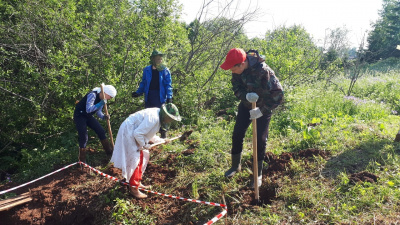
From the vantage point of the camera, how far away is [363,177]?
122 inches

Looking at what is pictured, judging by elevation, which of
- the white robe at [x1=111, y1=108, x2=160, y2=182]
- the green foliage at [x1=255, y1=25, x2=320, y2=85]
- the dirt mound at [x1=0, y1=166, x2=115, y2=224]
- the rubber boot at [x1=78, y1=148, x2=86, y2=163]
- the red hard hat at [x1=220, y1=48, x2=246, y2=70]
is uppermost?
the green foliage at [x1=255, y1=25, x2=320, y2=85]

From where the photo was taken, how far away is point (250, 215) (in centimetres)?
290

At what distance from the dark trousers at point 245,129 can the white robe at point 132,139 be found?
44.2 inches

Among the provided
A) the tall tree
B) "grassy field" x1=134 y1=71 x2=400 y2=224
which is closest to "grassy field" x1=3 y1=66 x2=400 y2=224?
"grassy field" x1=134 y1=71 x2=400 y2=224


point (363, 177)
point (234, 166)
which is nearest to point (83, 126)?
point (234, 166)

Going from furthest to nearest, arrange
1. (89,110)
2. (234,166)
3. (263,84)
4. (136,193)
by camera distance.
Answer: (89,110), (234,166), (136,193), (263,84)

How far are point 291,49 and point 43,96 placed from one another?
6112 millimetres

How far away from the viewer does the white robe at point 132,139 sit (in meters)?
3.05

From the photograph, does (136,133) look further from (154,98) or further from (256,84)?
(154,98)

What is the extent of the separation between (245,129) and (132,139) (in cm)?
154

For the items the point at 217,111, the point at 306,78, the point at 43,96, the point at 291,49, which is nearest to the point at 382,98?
the point at 306,78

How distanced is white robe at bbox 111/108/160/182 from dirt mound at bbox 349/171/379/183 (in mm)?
2590

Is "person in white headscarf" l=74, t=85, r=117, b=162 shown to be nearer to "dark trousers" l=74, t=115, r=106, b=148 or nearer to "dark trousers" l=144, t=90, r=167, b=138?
"dark trousers" l=74, t=115, r=106, b=148

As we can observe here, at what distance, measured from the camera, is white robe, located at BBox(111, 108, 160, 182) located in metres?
3.05
